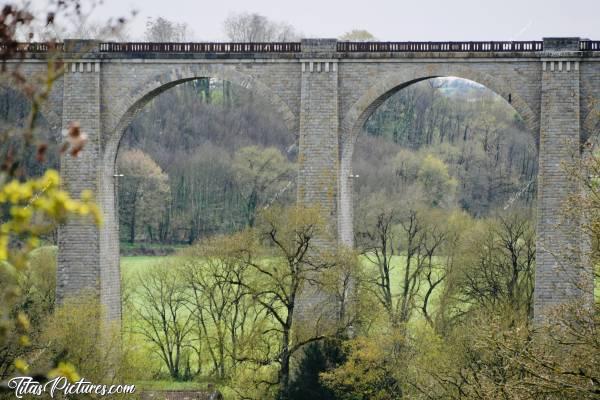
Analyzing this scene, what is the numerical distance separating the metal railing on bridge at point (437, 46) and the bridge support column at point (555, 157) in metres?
0.74

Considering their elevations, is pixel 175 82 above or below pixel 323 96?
above

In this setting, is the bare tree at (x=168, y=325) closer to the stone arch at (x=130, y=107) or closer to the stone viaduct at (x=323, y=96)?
the stone viaduct at (x=323, y=96)

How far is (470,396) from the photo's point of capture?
1948 cm

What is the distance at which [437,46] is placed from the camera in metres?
31.0

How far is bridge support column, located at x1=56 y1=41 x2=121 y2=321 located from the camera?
31703 mm

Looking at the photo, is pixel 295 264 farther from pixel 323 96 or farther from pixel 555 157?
pixel 555 157

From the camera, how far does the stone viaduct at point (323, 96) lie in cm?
2958

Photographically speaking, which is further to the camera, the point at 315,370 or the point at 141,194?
the point at 141,194

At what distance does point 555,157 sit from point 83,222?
13052 millimetres

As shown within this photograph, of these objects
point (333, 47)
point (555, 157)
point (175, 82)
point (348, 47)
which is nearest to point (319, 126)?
point (333, 47)

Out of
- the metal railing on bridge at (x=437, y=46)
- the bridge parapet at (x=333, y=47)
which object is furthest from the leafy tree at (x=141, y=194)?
the metal railing on bridge at (x=437, y=46)

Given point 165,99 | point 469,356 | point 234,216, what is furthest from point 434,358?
point 165,99

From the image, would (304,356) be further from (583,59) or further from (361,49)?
(583,59)

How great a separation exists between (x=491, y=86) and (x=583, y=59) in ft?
8.39
